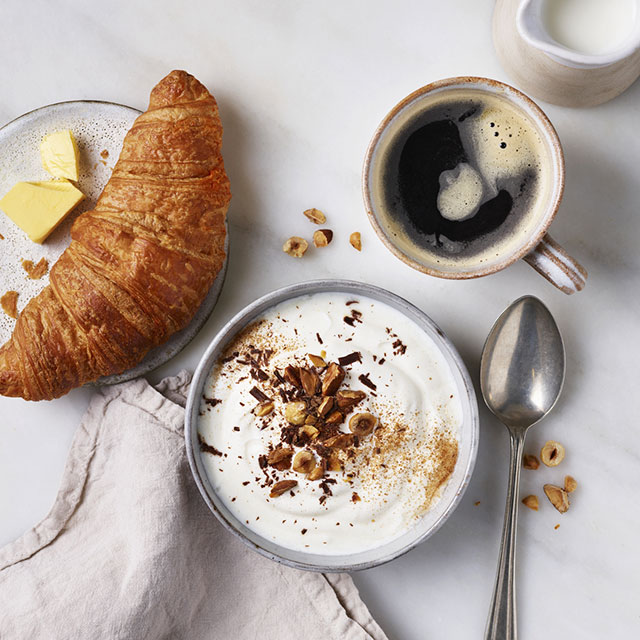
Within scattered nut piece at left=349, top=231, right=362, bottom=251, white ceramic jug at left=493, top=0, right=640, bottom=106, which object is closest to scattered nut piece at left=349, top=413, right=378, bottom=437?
scattered nut piece at left=349, top=231, right=362, bottom=251

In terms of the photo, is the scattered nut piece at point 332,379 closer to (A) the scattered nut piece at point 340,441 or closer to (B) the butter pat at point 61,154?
(A) the scattered nut piece at point 340,441

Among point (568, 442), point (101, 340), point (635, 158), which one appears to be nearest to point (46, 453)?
point (101, 340)

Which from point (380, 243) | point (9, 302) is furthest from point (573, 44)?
point (9, 302)

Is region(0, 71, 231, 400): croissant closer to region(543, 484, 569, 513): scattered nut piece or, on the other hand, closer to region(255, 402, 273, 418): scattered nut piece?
region(255, 402, 273, 418): scattered nut piece

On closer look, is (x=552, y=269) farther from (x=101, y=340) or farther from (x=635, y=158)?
(x=101, y=340)

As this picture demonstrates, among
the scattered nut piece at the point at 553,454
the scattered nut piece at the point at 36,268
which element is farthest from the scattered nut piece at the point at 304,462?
the scattered nut piece at the point at 36,268
